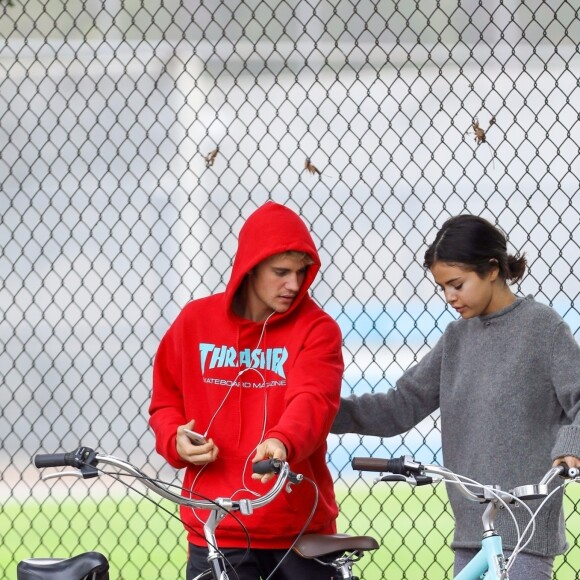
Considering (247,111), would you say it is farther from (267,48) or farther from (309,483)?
(309,483)

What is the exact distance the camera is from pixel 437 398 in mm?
3033

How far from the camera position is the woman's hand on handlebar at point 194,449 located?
8.62ft

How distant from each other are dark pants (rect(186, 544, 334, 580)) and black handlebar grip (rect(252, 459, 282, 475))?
1.69ft

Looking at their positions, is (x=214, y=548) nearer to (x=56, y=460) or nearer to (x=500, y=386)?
(x=56, y=460)

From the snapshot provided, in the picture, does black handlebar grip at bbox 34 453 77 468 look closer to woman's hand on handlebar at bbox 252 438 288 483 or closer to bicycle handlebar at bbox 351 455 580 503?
woman's hand on handlebar at bbox 252 438 288 483

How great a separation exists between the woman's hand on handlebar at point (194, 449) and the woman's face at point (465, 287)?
2.15ft

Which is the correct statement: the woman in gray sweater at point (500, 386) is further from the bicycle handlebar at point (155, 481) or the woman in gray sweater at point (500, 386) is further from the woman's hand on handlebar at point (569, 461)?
the bicycle handlebar at point (155, 481)

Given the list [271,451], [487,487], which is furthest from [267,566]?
[487,487]

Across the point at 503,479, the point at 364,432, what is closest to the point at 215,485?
the point at 364,432

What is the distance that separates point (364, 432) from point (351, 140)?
245 inches

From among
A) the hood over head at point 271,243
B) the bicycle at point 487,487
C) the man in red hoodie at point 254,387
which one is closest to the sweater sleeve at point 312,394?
the man in red hoodie at point 254,387

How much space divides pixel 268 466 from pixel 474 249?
0.85 m

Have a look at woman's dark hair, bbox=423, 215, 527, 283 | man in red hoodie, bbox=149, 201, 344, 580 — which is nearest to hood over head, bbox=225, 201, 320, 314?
man in red hoodie, bbox=149, 201, 344, 580

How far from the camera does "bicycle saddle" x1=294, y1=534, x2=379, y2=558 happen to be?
2562mm
